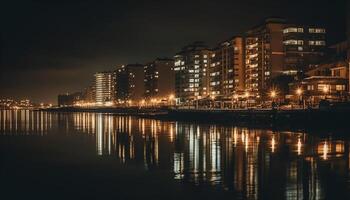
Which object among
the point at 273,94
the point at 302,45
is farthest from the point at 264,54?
the point at 273,94

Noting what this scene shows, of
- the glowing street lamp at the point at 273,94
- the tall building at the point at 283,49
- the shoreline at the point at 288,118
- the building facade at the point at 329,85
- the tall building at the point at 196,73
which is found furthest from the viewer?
the tall building at the point at 196,73

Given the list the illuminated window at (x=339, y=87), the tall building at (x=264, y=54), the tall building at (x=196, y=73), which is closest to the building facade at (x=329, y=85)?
the illuminated window at (x=339, y=87)

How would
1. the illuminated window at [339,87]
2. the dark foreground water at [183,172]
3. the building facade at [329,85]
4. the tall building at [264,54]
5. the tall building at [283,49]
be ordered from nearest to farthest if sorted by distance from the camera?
the dark foreground water at [183,172]
the building facade at [329,85]
the illuminated window at [339,87]
the tall building at [283,49]
the tall building at [264,54]

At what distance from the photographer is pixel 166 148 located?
131 feet

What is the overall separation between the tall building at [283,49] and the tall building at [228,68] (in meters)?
14.2

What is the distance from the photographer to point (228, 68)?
6166 inches

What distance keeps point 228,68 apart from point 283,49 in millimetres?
33165

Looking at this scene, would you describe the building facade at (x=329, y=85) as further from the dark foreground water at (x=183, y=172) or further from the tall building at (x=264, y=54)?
the dark foreground water at (x=183, y=172)

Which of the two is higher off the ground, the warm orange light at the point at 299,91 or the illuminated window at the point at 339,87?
the illuminated window at the point at 339,87

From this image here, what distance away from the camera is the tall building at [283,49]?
123 m

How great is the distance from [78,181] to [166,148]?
55.0ft

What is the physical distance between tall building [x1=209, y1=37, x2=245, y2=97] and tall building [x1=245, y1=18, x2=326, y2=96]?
46.6 ft

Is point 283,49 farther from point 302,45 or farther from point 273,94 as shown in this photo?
point 273,94

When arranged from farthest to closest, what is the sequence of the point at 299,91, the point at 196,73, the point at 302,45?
the point at 196,73 → the point at 302,45 → the point at 299,91
